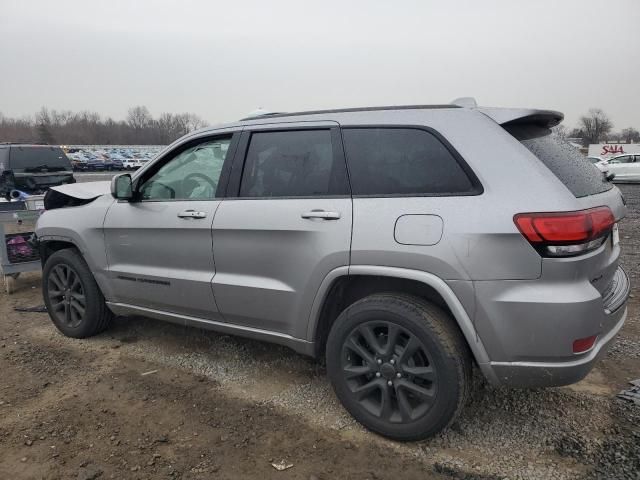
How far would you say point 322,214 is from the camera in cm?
281

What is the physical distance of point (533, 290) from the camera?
2.29m

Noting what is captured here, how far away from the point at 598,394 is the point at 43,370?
13.1 ft

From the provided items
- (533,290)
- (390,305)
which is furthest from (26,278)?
(533,290)

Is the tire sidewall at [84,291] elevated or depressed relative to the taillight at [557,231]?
depressed

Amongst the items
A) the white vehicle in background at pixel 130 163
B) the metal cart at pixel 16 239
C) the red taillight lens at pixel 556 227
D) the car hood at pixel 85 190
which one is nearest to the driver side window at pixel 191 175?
the car hood at pixel 85 190

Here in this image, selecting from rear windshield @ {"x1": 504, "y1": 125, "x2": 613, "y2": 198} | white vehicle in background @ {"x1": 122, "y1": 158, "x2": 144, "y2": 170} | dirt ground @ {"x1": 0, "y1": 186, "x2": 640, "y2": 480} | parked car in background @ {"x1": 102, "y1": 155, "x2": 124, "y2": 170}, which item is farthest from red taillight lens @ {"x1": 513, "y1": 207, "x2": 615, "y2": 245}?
white vehicle in background @ {"x1": 122, "y1": 158, "x2": 144, "y2": 170}

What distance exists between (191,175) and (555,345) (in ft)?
8.64

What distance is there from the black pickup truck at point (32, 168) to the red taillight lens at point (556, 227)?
12358mm

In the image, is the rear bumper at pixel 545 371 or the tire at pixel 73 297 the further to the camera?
the tire at pixel 73 297

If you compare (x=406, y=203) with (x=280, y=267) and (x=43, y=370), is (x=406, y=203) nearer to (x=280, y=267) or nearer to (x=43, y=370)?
(x=280, y=267)

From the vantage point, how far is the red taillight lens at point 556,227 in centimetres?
226

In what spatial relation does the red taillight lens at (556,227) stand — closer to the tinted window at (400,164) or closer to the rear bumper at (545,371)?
the tinted window at (400,164)

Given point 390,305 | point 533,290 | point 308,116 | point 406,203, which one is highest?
point 308,116

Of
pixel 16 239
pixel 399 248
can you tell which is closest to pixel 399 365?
pixel 399 248
